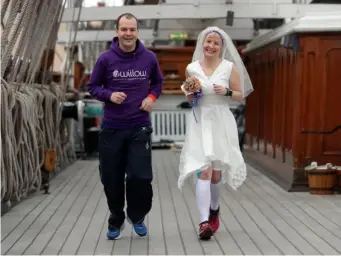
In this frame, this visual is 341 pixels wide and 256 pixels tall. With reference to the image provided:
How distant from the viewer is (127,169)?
6312mm

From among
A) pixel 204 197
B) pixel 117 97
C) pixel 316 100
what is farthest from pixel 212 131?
pixel 316 100

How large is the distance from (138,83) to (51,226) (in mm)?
1526

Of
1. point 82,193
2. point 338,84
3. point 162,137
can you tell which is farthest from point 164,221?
point 162,137

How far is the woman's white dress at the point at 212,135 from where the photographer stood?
642 cm

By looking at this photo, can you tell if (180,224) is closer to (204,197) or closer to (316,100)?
(204,197)

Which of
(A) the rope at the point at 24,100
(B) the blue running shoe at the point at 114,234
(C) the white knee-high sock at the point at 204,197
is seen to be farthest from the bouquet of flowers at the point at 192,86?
(A) the rope at the point at 24,100

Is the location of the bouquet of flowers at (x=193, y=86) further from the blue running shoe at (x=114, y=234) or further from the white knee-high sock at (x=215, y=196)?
the blue running shoe at (x=114, y=234)

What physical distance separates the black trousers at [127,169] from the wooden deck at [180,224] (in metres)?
0.24

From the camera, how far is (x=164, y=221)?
23.5 feet

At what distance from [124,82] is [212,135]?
824mm

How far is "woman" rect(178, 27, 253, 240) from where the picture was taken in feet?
21.0

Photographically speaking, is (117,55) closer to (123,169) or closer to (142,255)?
(123,169)

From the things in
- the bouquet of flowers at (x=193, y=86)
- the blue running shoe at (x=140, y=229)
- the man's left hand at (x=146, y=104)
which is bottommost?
the blue running shoe at (x=140, y=229)

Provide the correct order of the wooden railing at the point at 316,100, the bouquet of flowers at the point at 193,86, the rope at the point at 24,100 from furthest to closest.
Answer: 1. the wooden railing at the point at 316,100
2. the rope at the point at 24,100
3. the bouquet of flowers at the point at 193,86
